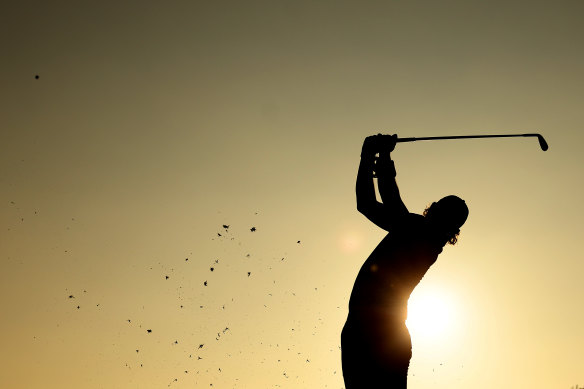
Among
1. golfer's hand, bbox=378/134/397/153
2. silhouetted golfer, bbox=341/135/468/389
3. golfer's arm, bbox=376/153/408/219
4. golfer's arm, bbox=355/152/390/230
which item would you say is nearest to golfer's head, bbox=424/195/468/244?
silhouetted golfer, bbox=341/135/468/389

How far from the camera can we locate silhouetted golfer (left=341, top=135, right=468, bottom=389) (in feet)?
15.8

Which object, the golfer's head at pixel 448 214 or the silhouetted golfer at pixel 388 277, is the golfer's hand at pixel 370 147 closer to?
the silhouetted golfer at pixel 388 277

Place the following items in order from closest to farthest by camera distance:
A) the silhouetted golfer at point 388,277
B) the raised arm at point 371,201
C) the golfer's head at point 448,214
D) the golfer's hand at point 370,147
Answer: the silhouetted golfer at point 388,277 < the raised arm at point 371,201 < the golfer's head at point 448,214 < the golfer's hand at point 370,147

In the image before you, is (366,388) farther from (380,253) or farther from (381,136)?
(381,136)

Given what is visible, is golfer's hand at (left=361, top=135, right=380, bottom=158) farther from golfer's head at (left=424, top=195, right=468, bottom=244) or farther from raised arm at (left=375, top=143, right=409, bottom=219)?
golfer's head at (left=424, top=195, right=468, bottom=244)

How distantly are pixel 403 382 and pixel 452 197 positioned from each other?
1.43 metres

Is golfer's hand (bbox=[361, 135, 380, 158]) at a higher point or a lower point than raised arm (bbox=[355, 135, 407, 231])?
higher

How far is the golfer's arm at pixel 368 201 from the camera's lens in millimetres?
5188

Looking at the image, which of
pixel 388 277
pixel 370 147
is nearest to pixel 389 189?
pixel 370 147

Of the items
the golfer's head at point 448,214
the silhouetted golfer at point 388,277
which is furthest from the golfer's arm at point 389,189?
the golfer's head at point 448,214

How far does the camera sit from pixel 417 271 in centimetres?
513

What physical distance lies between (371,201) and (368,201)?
22 millimetres

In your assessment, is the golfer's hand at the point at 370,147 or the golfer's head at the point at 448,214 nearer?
the golfer's head at the point at 448,214

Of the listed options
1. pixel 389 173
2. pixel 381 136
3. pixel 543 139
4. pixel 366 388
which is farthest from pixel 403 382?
pixel 543 139
